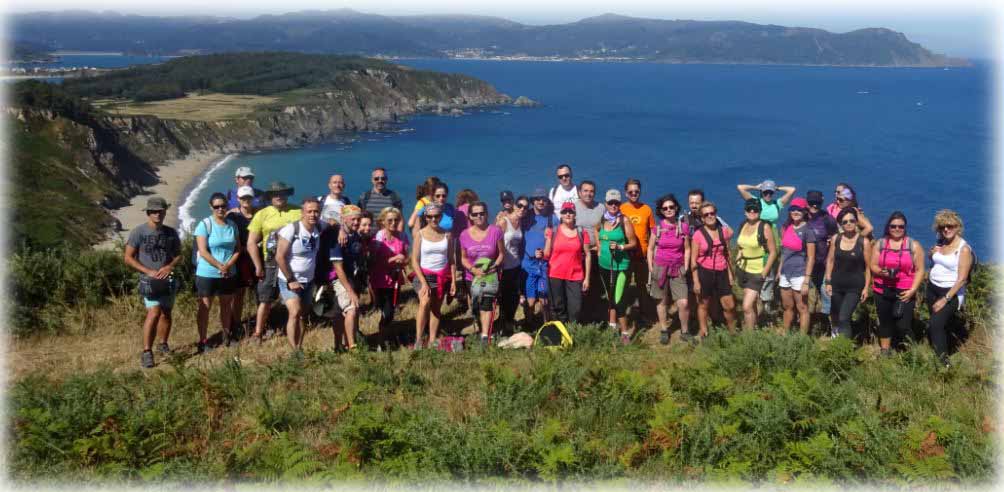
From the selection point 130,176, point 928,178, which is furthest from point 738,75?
point 130,176

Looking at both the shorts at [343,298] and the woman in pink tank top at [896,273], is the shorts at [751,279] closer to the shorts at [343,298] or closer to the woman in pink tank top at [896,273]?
the woman in pink tank top at [896,273]

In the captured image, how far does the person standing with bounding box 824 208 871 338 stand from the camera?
6.61 metres

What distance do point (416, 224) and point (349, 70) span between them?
12986 cm

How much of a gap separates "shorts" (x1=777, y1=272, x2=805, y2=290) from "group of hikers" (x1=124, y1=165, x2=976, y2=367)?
0.01 m

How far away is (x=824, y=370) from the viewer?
584cm

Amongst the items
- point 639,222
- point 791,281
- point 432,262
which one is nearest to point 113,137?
point 432,262

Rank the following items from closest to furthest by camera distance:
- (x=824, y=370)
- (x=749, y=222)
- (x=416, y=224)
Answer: (x=824, y=370) → (x=749, y=222) → (x=416, y=224)

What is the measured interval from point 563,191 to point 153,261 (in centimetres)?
432

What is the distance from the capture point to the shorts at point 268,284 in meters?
6.57

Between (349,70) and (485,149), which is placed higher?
(349,70)

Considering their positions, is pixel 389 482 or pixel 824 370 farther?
pixel 824 370

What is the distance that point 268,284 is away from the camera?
6.76m

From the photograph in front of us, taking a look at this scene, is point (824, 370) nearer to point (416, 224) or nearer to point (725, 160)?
point (416, 224)

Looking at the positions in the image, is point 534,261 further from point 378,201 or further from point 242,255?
point 242,255
